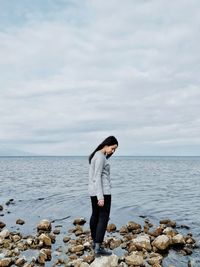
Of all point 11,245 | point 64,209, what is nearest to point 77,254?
point 11,245

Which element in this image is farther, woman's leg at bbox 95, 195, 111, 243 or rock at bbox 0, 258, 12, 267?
woman's leg at bbox 95, 195, 111, 243

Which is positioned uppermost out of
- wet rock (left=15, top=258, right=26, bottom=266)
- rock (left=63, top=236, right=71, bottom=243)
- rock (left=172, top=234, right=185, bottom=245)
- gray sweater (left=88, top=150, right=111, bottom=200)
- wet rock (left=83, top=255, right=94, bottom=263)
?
gray sweater (left=88, top=150, right=111, bottom=200)

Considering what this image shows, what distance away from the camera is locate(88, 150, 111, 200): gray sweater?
28.3 feet

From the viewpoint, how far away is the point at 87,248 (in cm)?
988

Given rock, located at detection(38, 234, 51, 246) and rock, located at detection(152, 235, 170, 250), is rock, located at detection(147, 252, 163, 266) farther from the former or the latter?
rock, located at detection(38, 234, 51, 246)

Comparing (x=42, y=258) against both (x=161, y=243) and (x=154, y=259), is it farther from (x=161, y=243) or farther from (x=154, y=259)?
(x=161, y=243)

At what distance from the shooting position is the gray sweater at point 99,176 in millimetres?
8617

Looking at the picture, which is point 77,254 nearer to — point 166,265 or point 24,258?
point 24,258

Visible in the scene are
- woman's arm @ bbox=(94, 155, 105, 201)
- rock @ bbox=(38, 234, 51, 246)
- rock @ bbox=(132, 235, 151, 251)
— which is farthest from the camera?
rock @ bbox=(38, 234, 51, 246)

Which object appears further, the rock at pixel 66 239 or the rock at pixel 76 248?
the rock at pixel 66 239

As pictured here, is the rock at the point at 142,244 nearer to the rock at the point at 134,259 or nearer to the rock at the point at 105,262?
the rock at the point at 134,259

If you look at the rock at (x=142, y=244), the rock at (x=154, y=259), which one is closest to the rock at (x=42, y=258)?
the rock at (x=142, y=244)

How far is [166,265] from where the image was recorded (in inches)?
364

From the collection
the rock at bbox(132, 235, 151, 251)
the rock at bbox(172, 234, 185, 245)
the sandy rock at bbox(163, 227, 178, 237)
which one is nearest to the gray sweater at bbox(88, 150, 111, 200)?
the rock at bbox(132, 235, 151, 251)
